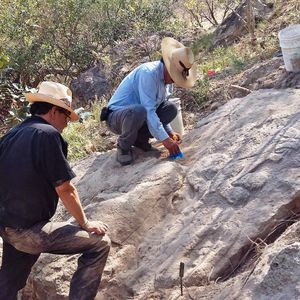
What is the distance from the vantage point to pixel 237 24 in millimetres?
9672

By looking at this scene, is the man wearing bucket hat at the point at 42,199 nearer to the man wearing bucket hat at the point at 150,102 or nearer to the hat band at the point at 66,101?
the hat band at the point at 66,101

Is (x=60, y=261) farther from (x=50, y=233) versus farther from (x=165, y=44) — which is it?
(x=165, y=44)

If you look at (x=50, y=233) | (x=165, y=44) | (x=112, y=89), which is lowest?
(x=112, y=89)

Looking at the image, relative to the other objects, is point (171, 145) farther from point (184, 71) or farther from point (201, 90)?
point (201, 90)

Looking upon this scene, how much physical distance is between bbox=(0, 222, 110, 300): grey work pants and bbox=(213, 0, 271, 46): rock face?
669cm

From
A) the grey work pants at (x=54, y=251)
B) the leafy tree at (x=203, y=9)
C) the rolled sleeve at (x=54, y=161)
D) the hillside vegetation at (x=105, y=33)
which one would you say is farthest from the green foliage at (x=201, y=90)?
the leafy tree at (x=203, y=9)

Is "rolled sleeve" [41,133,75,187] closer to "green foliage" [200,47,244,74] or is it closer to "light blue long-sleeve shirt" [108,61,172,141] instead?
"light blue long-sleeve shirt" [108,61,172,141]

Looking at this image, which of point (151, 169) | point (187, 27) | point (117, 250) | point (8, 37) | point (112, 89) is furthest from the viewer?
point (187, 27)

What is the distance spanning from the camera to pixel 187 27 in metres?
12.7

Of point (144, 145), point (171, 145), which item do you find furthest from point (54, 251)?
point (144, 145)

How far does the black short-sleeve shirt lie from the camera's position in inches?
123

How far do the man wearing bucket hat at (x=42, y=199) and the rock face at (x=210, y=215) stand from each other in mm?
403

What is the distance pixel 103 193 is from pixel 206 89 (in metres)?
2.86

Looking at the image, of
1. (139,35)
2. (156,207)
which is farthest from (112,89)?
(156,207)
